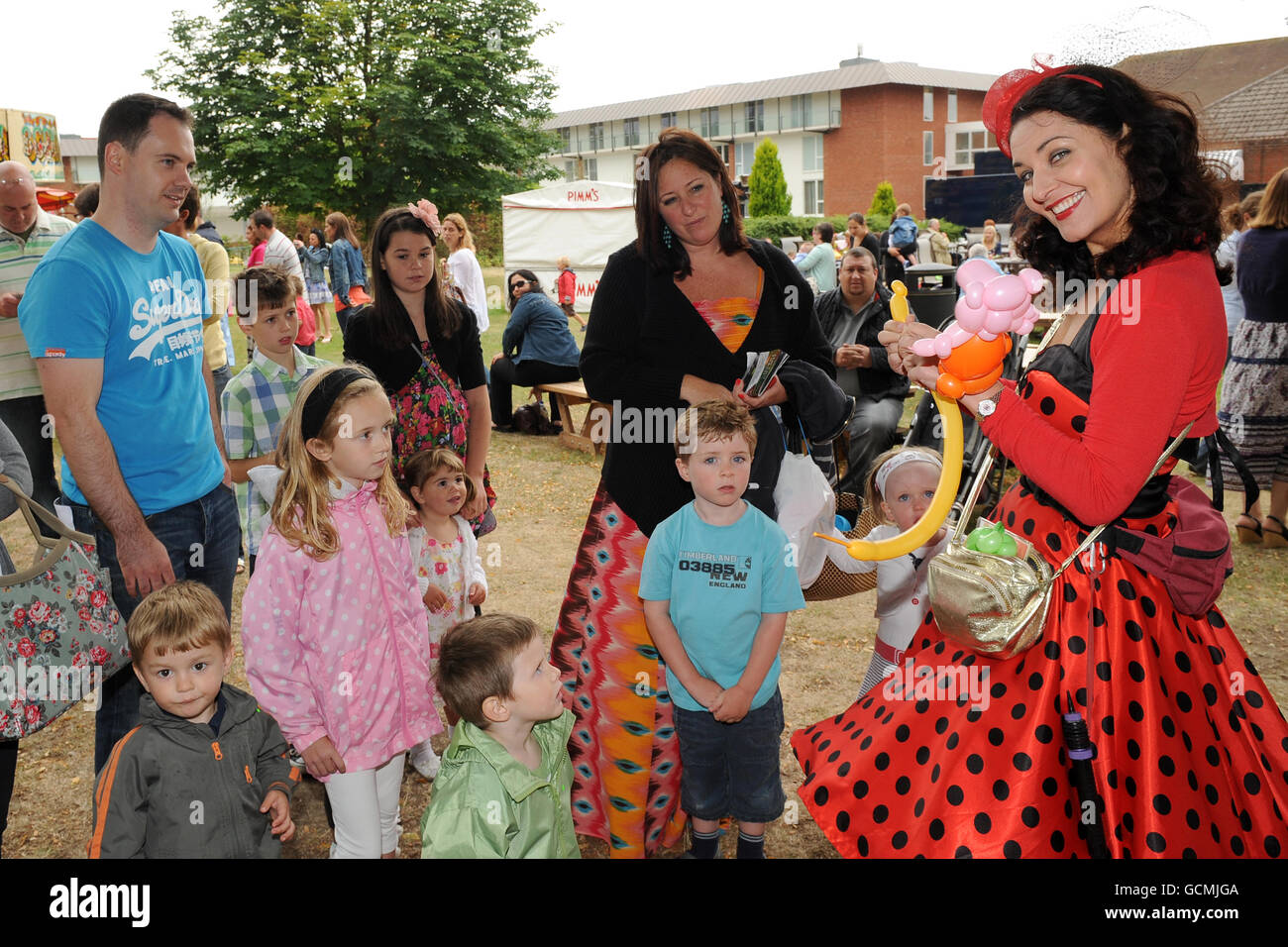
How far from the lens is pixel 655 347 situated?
3.15m

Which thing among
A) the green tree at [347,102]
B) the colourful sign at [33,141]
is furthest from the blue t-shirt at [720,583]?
the green tree at [347,102]

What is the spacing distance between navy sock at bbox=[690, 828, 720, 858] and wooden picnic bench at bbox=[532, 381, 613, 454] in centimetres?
678

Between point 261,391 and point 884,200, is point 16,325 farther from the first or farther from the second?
point 884,200

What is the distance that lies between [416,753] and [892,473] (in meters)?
2.23

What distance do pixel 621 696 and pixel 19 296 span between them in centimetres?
392

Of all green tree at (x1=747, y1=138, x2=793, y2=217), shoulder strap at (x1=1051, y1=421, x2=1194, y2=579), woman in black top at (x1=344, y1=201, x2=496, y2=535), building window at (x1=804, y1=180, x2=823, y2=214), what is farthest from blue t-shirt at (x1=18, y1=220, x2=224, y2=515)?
building window at (x1=804, y1=180, x2=823, y2=214)

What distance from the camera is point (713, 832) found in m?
3.04

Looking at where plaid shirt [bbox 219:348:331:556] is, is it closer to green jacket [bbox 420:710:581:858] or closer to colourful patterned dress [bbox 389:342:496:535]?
colourful patterned dress [bbox 389:342:496:535]

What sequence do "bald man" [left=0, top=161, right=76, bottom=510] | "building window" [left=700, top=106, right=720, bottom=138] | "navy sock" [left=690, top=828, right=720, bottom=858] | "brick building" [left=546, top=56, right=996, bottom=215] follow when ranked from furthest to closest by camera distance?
"building window" [left=700, top=106, right=720, bottom=138] → "brick building" [left=546, top=56, right=996, bottom=215] → "bald man" [left=0, top=161, right=76, bottom=510] → "navy sock" [left=690, top=828, right=720, bottom=858]

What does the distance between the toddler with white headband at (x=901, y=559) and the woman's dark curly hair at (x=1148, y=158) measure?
1465 millimetres

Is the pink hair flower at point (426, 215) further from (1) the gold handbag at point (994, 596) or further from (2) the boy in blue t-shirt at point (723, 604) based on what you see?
(1) the gold handbag at point (994, 596)

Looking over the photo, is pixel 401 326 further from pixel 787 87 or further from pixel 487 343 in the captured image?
pixel 787 87

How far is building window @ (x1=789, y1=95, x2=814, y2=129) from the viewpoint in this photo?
50.8 m

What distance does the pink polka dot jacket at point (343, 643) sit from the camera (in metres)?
2.71
